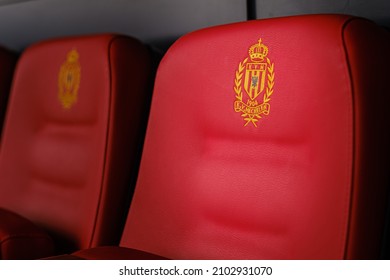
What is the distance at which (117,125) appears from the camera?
3.55 ft

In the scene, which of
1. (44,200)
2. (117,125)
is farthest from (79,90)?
(44,200)

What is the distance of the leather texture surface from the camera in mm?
734

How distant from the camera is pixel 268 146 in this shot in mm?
834

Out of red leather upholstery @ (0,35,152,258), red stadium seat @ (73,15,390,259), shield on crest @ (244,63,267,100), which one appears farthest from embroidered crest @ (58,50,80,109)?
shield on crest @ (244,63,267,100)

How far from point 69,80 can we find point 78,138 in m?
0.13

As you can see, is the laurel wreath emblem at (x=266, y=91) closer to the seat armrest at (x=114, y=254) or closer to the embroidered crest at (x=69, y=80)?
the seat armrest at (x=114, y=254)

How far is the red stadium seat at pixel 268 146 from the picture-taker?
74cm

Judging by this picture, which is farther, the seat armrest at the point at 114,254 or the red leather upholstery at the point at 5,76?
the red leather upholstery at the point at 5,76

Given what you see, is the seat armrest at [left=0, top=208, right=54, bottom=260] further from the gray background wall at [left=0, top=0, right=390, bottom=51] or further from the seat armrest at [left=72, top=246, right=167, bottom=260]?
the gray background wall at [left=0, top=0, right=390, bottom=51]

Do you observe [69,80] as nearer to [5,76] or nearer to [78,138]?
[78,138]

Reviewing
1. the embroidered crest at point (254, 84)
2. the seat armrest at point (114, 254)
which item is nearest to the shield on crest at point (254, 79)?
the embroidered crest at point (254, 84)

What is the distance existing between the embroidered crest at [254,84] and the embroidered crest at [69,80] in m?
0.41

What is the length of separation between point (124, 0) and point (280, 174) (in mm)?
791
